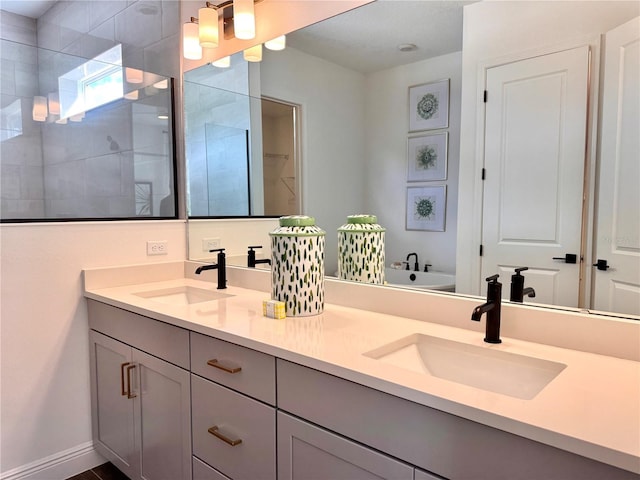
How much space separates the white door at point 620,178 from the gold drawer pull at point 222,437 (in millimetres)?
1091

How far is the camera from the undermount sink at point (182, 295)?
2010 mm

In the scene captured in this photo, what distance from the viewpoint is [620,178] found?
3.70ft

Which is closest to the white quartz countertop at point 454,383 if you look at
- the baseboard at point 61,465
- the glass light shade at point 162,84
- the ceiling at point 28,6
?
the baseboard at point 61,465

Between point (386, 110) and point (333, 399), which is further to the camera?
point (386, 110)

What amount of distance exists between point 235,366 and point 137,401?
738 millimetres

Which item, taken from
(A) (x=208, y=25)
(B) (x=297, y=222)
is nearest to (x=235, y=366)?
(B) (x=297, y=222)

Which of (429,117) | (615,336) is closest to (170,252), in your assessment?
(429,117)

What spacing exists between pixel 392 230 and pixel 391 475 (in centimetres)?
88

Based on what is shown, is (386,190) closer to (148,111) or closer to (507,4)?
(507,4)

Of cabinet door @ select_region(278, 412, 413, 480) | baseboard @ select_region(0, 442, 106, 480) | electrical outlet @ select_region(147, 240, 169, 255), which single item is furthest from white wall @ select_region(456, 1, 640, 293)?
baseboard @ select_region(0, 442, 106, 480)

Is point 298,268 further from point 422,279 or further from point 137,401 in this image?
point 137,401

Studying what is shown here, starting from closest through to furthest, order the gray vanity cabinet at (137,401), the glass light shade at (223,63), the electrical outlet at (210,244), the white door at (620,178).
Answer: the white door at (620,178) → the gray vanity cabinet at (137,401) → the glass light shade at (223,63) → the electrical outlet at (210,244)

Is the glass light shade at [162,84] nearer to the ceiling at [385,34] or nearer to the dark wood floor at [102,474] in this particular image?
the ceiling at [385,34]

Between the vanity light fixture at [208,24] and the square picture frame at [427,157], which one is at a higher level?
the vanity light fixture at [208,24]
